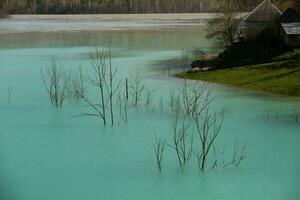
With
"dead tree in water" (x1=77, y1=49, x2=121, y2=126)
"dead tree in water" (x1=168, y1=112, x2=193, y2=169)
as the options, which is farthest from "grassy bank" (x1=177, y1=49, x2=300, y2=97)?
"dead tree in water" (x1=168, y1=112, x2=193, y2=169)

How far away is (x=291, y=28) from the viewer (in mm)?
26828

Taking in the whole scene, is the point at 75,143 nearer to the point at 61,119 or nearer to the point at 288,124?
the point at 61,119

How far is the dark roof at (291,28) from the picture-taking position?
26.4 m

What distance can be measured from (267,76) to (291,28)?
573cm

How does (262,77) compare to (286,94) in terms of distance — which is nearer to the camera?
(286,94)

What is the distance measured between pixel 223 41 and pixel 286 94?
560 inches

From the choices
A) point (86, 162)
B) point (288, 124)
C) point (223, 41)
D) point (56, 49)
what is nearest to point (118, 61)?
point (223, 41)

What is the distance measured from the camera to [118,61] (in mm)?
29906

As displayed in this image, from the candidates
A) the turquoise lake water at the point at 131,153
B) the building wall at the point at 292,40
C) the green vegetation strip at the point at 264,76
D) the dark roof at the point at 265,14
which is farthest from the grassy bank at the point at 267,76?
the dark roof at the point at 265,14

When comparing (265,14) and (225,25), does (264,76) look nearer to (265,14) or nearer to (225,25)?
(225,25)

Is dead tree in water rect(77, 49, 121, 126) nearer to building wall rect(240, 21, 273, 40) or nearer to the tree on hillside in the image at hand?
the tree on hillside

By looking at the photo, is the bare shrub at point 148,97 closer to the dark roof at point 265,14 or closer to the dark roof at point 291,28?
the dark roof at point 291,28

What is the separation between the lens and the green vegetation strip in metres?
20.0

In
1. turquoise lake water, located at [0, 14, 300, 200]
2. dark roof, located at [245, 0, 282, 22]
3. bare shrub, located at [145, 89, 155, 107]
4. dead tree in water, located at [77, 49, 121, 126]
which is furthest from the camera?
dark roof, located at [245, 0, 282, 22]
